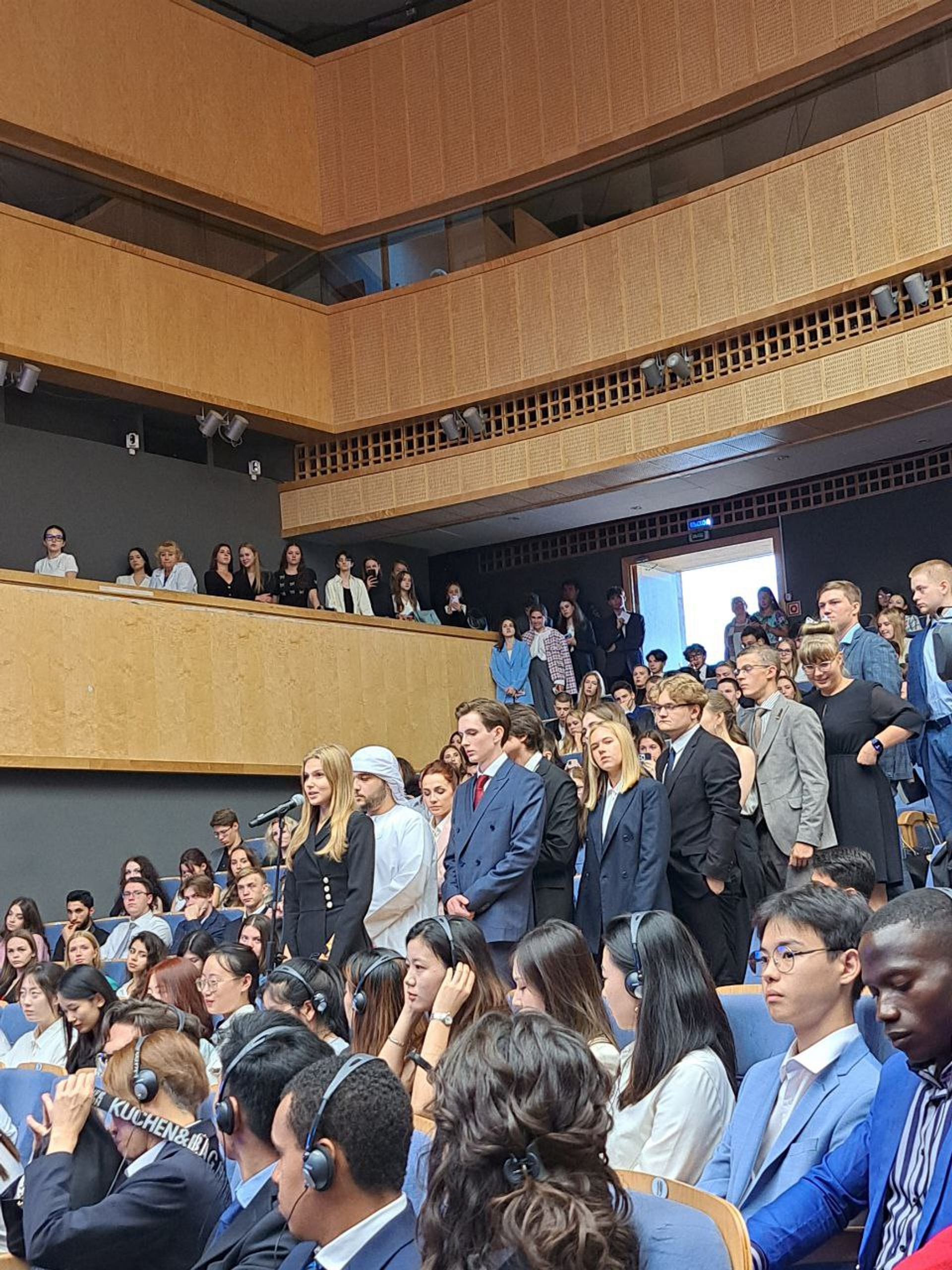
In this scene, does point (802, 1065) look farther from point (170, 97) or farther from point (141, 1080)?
point (170, 97)

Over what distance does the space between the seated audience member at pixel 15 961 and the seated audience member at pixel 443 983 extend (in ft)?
11.4

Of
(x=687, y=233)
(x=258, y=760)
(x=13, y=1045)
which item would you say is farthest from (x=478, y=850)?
(x=687, y=233)

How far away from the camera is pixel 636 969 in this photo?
2.81 metres

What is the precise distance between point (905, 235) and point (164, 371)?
5.80 m

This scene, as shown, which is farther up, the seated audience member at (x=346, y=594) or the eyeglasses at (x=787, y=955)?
the seated audience member at (x=346, y=594)

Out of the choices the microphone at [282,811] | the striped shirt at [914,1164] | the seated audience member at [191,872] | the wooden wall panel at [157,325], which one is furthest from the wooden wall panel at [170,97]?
the striped shirt at [914,1164]

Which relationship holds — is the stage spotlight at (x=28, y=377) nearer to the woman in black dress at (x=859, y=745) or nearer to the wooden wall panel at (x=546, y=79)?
the wooden wall panel at (x=546, y=79)

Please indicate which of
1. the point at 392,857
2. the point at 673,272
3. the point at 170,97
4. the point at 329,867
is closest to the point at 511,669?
the point at 673,272

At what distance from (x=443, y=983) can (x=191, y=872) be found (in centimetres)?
532

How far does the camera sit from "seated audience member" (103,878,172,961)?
279 inches

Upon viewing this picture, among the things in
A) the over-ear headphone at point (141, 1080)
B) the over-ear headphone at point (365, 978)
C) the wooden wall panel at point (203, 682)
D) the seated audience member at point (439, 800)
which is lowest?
the over-ear headphone at point (141, 1080)

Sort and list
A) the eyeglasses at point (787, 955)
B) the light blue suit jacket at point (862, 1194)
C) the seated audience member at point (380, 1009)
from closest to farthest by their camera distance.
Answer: the light blue suit jacket at point (862, 1194) < the eyeglasses at point (787, 955) < the seated audience member at point (380, 1009)

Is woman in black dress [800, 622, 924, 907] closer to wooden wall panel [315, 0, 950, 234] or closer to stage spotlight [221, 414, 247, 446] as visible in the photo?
wooden wall panel [315, 0, 950, 234]

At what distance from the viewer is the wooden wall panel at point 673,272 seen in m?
9.77
